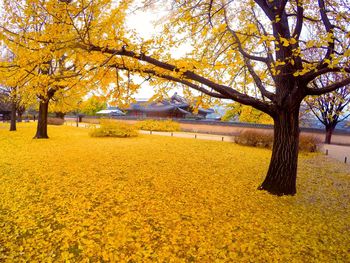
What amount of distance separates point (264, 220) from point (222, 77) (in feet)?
16.7

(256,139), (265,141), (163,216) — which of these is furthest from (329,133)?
(163,216)

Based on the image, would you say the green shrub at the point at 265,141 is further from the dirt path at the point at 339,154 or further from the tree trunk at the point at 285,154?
the tree trunk at the point at 285,154

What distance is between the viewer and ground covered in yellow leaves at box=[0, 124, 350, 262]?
3510 millimetres

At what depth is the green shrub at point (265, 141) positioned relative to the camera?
50.6 ft

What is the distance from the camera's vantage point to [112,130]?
19578 mm

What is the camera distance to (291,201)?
5883mm

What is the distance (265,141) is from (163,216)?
1364 cm

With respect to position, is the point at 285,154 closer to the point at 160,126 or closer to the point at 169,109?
the point at 160,126

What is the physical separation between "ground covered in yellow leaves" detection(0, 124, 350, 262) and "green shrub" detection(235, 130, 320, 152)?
725 centimetres

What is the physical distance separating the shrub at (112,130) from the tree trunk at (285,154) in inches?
599

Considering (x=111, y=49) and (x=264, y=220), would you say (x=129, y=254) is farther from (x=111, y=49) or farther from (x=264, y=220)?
(x=111, y=49)

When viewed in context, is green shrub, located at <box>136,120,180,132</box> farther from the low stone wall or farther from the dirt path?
the dirt path

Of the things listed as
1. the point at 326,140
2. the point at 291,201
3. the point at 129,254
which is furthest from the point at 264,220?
the point at 326,140

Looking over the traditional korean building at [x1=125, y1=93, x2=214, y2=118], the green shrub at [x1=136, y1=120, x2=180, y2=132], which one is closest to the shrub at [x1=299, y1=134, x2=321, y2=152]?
the green shrub at [x1=136, y1=120, x2=180, y2=132]
